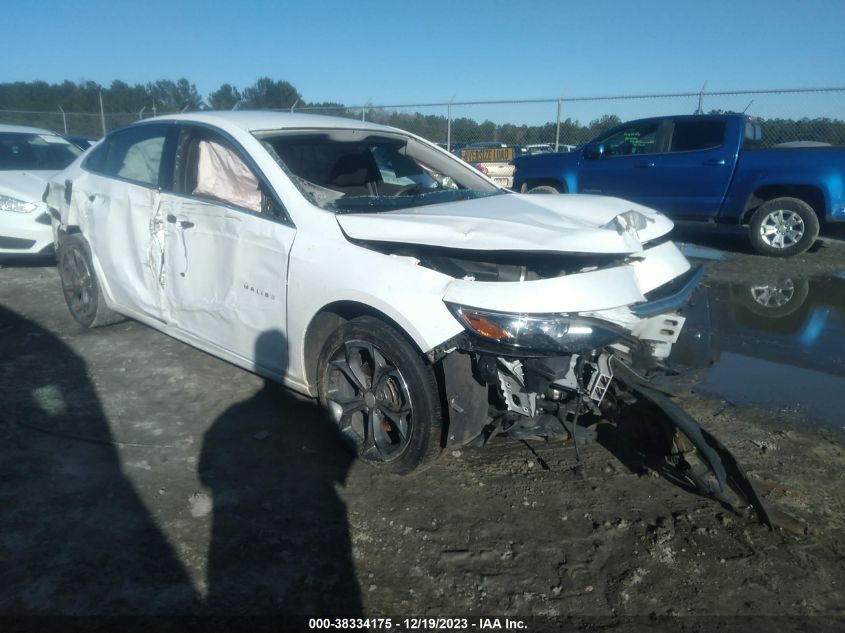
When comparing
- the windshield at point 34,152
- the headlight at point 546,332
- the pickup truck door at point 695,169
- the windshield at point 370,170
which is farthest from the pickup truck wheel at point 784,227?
the windshield at point 34,152

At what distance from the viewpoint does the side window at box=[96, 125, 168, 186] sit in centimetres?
443

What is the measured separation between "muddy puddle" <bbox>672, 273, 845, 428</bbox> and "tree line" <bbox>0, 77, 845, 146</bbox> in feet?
21.4

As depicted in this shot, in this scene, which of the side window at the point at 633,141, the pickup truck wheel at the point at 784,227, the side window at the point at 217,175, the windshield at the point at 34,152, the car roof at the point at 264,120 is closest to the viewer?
the side window at the point at 217,175

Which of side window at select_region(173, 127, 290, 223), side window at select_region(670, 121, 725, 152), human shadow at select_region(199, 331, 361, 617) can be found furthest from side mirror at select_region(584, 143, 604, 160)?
human shadow at select_region(199, 331, 361, 617)

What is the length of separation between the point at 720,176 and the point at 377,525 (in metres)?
7.99

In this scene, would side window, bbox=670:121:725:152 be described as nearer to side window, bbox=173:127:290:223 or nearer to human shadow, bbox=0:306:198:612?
side window, bbox=173:127:290:223

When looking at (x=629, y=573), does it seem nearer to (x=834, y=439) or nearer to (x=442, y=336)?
(x=442, y=336)

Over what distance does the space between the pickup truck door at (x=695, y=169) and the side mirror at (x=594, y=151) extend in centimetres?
86

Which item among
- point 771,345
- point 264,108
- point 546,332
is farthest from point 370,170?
point 264,108

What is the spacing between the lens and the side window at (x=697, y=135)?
904 cm

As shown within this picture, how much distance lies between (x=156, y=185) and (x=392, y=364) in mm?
2365

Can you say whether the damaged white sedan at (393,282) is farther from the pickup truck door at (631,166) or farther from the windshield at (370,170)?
the pickup truck door at (631,166)

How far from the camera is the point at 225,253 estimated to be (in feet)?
12.1

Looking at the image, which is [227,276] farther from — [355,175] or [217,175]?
[355,175]
